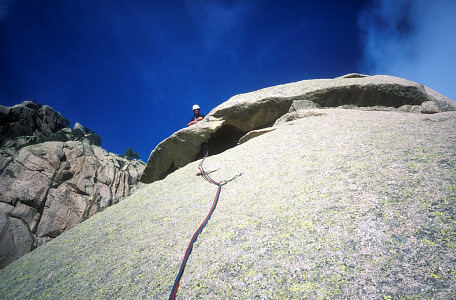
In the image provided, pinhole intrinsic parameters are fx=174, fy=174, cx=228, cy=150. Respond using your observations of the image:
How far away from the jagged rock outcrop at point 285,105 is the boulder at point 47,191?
13.9 meters

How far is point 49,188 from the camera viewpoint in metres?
18.2

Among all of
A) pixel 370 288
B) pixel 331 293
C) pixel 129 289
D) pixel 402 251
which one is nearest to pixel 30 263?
pixel 129 289

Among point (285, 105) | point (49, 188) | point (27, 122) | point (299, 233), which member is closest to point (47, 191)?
point (49, 188)

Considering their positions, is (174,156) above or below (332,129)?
above

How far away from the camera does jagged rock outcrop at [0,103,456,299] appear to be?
1.95 meters

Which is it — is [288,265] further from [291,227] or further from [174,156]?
[174,156]

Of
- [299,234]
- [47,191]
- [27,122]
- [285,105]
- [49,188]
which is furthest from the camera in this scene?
[27,122]

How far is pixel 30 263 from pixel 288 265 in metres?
6.94

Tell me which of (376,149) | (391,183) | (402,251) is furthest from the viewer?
(376,149)

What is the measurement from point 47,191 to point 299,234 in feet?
81.9

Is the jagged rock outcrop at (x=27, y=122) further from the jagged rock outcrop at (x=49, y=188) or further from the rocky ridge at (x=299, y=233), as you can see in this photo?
the rocky ridge at (x=299, y=233)

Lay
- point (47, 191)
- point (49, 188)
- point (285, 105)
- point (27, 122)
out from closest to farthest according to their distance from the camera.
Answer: point (285, 105) < point (47, 191) < point (49, 188) < point (27, 122)

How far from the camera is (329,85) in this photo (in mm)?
9195

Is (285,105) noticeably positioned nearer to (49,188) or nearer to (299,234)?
(299,234)
